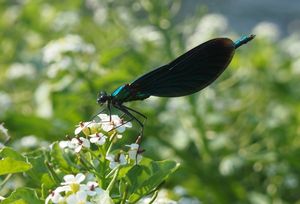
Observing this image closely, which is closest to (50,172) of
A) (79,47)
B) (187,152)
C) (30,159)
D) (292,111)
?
(30,159)

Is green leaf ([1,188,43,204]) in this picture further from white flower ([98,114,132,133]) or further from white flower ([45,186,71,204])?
white flower ([98,114,132,133])

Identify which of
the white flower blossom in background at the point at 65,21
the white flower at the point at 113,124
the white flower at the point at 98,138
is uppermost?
the white flower blossom in background at the point at 65,21

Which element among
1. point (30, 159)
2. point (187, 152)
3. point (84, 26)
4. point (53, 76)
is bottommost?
point (30, 159)

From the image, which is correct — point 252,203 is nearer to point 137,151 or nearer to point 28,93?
point 28,93

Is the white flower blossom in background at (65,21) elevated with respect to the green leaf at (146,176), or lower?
elevated

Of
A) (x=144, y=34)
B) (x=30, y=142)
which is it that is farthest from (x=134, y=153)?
(x=144, y=34)

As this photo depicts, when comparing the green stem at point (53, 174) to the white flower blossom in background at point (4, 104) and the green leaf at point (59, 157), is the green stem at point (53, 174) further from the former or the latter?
the white flower blossom in background at point (4, 104)

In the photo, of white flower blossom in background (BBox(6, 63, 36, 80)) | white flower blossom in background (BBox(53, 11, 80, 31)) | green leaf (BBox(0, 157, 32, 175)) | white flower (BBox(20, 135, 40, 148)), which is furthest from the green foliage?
white flower blossom in background (BBox(53, 11, 80, 31))

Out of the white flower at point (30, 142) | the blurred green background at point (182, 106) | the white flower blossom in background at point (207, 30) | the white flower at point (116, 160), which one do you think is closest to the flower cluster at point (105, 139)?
the white flower at point (116, 160)

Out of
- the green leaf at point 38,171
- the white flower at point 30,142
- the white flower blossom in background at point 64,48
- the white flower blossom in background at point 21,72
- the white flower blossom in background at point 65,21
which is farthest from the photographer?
the white flower blossom in background at point 65,21
